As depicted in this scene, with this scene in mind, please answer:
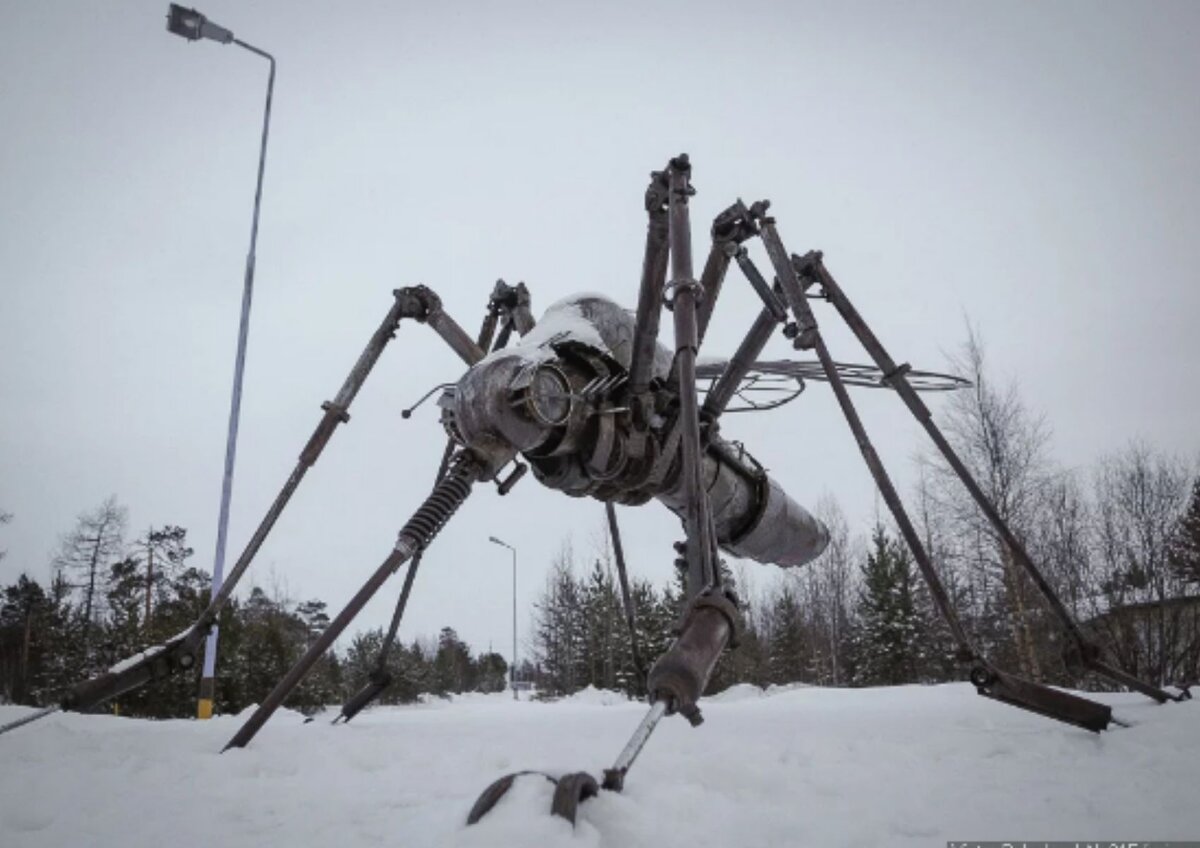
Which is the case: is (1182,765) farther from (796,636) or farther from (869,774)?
(796,636)

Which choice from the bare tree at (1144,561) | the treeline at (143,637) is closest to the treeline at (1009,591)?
the bare tree at (1144,561)

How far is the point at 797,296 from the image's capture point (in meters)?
3.26

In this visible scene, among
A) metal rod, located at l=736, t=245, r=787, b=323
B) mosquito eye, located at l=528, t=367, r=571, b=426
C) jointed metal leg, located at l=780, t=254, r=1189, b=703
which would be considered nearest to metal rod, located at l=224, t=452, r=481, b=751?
mosquito eye, located at l=528, t=367, r=571, b=426

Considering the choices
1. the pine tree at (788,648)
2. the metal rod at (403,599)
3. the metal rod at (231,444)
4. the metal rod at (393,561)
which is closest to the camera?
the metal rod at (393,561)

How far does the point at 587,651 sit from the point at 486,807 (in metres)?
35.4


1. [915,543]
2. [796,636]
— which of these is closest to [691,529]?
[915,543]

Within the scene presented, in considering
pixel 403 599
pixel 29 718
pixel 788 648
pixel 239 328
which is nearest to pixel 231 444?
pixel 239 328

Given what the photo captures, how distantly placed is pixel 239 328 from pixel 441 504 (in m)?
7.97

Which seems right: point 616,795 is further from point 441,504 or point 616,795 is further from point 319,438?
point 319,438

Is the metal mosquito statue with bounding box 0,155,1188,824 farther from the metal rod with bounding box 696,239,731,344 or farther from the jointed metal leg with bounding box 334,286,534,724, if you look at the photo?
the jointed metal leg with bounding box 334,286,534,724

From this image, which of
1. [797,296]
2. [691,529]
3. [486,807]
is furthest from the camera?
[797,296]

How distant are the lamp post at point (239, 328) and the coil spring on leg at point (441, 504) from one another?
6915 millimetres

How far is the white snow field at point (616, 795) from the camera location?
141 centimetres

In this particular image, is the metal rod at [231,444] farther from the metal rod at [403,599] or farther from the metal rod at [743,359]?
the metal rod at [743,359]
